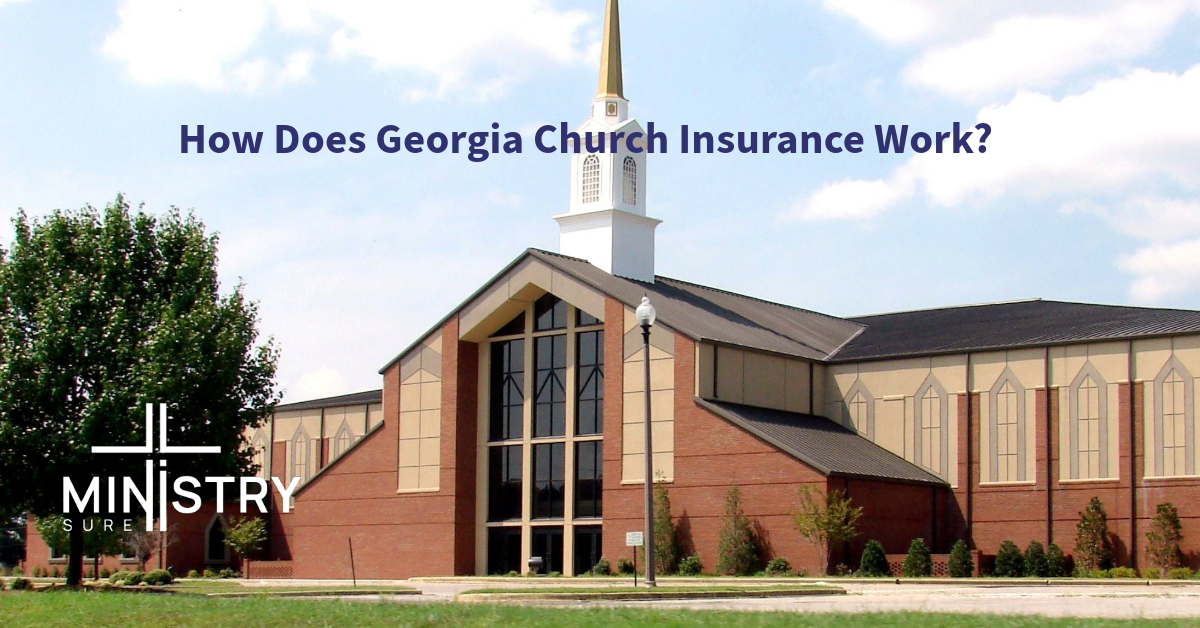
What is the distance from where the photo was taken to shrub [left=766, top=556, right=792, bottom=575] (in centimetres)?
4500

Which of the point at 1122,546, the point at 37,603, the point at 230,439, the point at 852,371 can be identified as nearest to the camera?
the point at 37,603

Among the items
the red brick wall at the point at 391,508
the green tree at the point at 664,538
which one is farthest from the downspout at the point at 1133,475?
the red brick wall at the point at 391,508

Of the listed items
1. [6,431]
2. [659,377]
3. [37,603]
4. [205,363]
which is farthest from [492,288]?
[37,603]

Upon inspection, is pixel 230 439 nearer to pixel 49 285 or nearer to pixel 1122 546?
pixel 49 285

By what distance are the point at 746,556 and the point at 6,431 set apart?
2264 cm

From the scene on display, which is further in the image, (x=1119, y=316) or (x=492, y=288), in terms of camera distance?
(x=492, y=288)

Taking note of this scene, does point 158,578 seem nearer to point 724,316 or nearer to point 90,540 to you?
point 90,540

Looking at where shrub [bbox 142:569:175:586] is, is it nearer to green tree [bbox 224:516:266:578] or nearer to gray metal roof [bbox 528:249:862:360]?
green tree [bbox 224:516:266:578]

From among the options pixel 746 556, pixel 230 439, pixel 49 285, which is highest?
pixel 49 285

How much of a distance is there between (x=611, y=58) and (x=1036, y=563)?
27.6 m

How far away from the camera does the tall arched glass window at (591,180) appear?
193 ft

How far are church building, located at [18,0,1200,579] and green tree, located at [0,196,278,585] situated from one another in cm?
1241

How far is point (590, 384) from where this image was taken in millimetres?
53188

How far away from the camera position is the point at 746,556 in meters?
46.2
